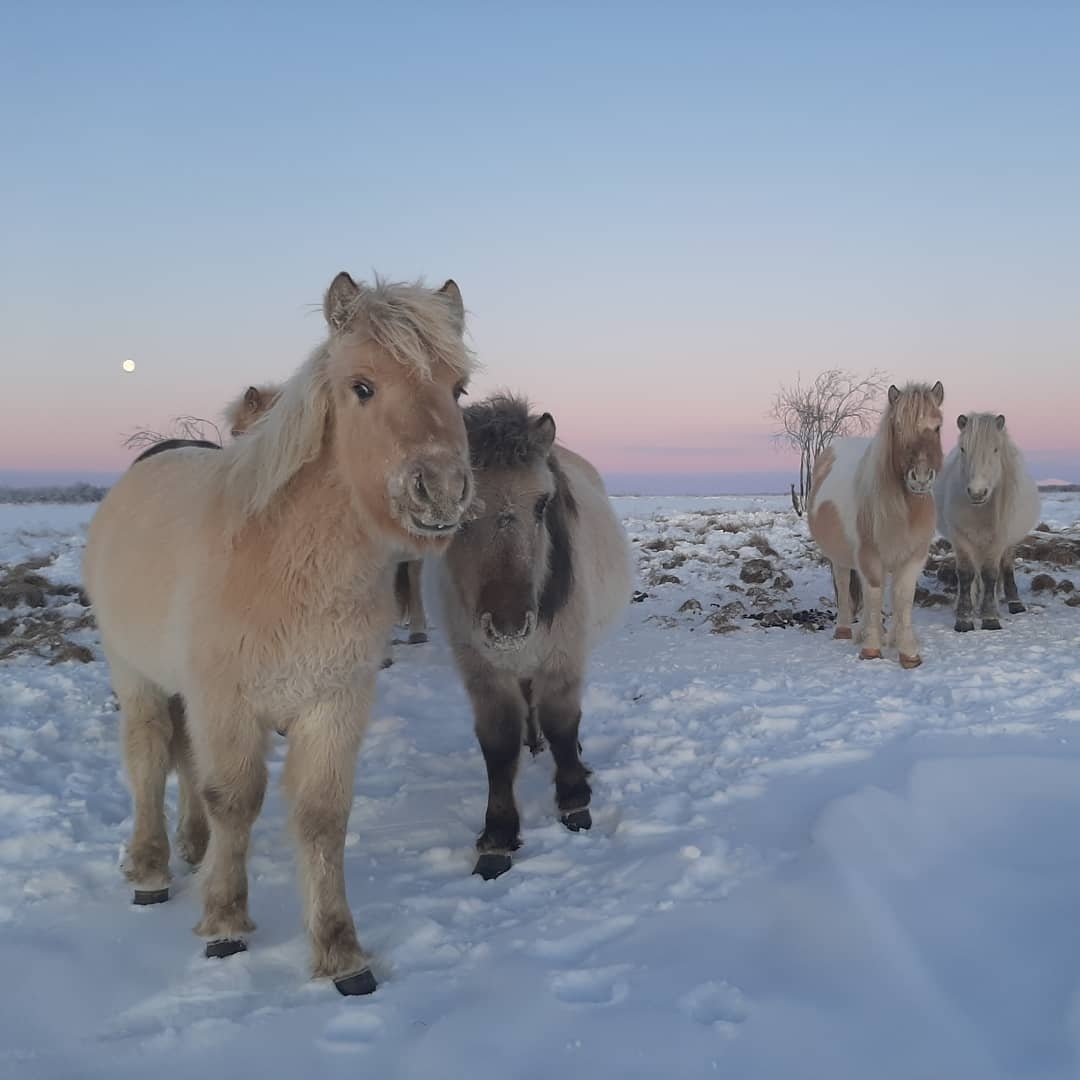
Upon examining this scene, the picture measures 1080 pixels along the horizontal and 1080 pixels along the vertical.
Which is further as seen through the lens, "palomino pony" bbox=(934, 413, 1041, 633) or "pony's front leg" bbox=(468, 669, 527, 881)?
"palomino pony" bbox=(934, 413, 1041, 633)

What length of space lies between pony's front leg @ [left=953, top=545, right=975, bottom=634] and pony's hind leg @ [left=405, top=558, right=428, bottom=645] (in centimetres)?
575

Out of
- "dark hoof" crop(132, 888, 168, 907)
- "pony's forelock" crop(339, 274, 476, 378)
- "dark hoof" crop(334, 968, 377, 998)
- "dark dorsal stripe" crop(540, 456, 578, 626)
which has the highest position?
"pony's forelock" crop(339, 274, 476, 378)

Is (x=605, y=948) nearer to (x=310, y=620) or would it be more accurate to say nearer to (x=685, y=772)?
(x=310, y=620)

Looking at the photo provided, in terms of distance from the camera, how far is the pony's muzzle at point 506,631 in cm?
350

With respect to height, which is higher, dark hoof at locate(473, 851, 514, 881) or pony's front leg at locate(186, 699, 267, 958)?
pony's front leg at locate(186, 699, 267, 958)

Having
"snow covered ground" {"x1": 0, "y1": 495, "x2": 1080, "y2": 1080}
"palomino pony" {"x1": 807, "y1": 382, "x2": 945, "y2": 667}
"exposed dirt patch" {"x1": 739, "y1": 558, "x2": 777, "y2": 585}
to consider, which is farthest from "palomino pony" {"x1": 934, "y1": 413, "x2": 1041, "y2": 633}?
"snow covered ground" {"x1": 0, "y1": 495, "x2": 1080, "y2": 1080}

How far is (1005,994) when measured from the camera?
2.20 metres

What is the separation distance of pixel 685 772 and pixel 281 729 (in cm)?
238

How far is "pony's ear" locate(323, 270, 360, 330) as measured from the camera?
2.87 meters

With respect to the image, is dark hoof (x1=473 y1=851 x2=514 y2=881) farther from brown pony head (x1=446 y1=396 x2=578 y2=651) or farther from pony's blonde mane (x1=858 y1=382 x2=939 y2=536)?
pony's blonde mane (x1=858 y1=382 x2=939 y2=536)

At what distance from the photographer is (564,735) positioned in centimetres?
437

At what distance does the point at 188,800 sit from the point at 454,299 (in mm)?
2820

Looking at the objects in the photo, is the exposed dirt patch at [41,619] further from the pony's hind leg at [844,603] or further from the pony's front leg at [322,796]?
the pony's hind leg at [844,603]

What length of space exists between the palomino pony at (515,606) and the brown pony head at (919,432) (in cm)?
390
